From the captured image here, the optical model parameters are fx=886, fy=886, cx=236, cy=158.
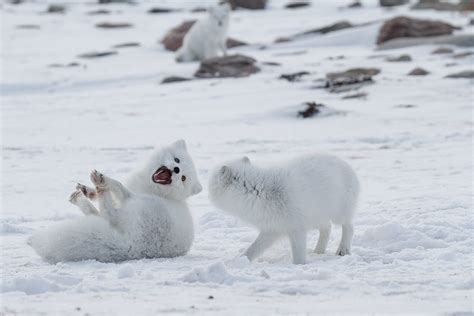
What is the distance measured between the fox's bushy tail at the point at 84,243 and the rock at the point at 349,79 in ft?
32.1

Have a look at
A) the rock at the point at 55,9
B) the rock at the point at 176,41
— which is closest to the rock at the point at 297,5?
the rock at the point at 55,9

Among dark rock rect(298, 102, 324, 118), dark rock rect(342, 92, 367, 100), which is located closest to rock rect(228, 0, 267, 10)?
dark rock rect(342, 92, 367, 100)

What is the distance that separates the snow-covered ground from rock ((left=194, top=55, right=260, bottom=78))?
488 mm

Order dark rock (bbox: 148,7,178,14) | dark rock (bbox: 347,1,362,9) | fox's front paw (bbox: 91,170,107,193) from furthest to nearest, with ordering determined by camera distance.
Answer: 1. dark rock (bbox: 148,7,178,14)
2. dark rock (bbox: 347,1,362,9)
3. fox's front paw (bbox: 91,170,107,193)

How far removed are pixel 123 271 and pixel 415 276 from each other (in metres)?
1.68

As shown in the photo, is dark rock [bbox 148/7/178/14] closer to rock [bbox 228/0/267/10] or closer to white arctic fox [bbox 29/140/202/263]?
rock [bbox 228/0/267/10]

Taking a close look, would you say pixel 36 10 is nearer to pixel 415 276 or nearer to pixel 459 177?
pixel 459 177

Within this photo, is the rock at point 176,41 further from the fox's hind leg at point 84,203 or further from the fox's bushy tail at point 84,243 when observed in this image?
the fox's bushy tail at point 84,243

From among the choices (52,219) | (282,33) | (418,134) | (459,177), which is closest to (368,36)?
(282,33)

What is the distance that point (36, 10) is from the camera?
32.8m

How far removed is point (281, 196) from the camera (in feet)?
19.1

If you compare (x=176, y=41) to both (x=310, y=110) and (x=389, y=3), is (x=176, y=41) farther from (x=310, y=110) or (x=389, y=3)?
(x=389, y=3)

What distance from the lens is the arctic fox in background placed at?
20203 mm

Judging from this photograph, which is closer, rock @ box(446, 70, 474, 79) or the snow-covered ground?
the snow-covered ground
